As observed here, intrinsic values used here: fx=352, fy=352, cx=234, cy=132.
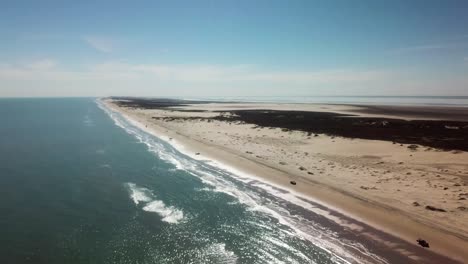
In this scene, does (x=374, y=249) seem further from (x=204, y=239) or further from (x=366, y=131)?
(x=366, y=131)

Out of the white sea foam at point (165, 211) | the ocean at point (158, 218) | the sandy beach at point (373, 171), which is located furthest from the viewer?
the white sea foam at point (165, 211)

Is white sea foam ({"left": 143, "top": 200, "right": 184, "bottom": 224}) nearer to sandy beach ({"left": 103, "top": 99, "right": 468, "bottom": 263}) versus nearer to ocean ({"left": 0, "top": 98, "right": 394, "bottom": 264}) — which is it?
ocean ({"left": 0, "top": 98, "right": 394, "bottom": 264})

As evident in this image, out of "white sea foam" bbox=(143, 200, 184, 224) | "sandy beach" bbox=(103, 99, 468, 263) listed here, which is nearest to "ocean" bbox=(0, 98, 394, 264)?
"white sea foam" bbox=(143, 200, 184, 224)

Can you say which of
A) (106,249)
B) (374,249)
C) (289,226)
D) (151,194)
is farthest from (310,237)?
(151,194)

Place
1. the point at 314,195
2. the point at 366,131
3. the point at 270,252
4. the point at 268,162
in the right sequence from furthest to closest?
1. the point at 366,131
2. the point at 268,162
3. the point at 314,195
4. the point at 270,252

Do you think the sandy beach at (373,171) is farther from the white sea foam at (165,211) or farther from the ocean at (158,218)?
the white sea foam at (165,211)

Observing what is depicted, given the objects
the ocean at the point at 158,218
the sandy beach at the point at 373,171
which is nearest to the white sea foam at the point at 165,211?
the ocean at the point at 158,218

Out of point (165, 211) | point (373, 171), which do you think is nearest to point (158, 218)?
point (165, 211)
